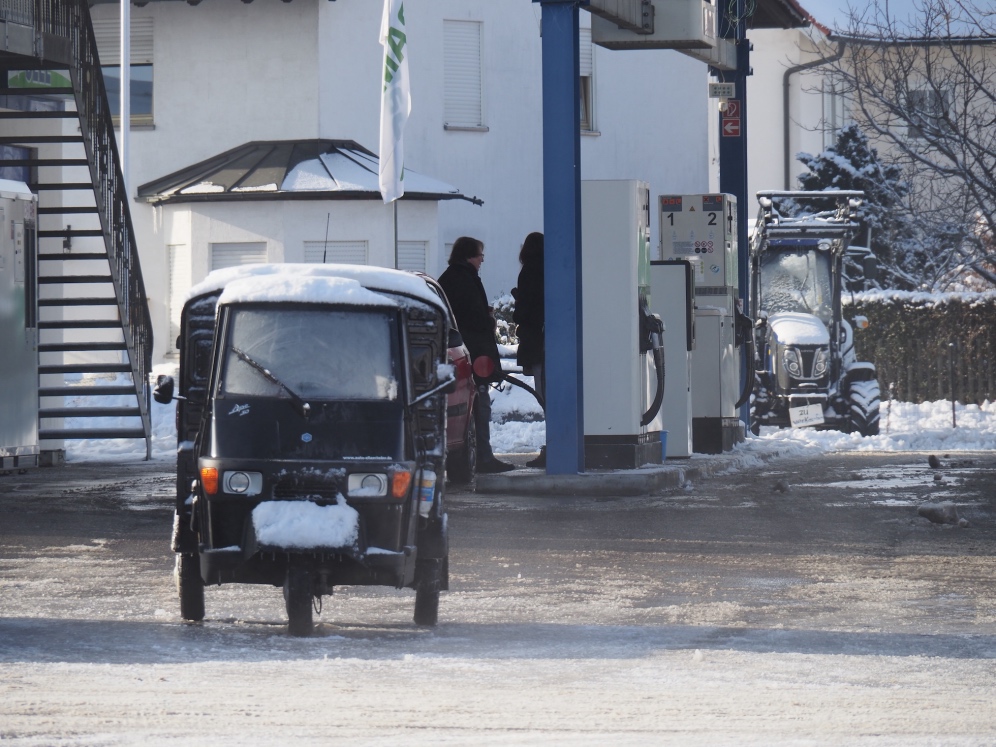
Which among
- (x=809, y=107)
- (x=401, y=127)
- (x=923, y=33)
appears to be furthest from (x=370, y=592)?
(x=809, y=107)

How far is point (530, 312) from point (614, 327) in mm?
801

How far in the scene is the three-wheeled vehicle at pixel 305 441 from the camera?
26.8 ft

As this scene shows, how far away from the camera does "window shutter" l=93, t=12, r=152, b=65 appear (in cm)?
3144

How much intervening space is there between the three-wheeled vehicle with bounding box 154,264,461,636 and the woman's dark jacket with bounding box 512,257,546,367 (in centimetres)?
740

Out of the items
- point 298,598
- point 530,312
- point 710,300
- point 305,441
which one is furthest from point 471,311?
point 298,598

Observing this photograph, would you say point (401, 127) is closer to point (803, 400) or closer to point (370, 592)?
point (803, 400)

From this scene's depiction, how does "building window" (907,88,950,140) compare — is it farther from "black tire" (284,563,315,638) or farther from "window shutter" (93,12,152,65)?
"window shutter" (93,12,152,65)

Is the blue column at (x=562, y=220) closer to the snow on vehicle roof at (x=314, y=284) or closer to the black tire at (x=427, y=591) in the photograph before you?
the snow on vehicle roof at (x=314, y=284)

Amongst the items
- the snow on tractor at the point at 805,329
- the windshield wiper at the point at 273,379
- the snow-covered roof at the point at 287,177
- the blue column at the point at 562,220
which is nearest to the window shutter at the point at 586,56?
the snow-covered roof at the point at 287,177

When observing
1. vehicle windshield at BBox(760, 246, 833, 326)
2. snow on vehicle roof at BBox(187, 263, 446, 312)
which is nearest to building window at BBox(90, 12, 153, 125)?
vehicle windshield at BBox(760, 246, 833, 326)

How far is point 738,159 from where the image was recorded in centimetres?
2172

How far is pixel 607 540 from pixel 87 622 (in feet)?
14.2

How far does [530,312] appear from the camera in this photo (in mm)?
16422

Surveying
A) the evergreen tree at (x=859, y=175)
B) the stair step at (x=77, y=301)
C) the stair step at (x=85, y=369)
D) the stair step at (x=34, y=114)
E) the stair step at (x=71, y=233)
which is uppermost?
the evergreen tree at (x=859, y=175)
